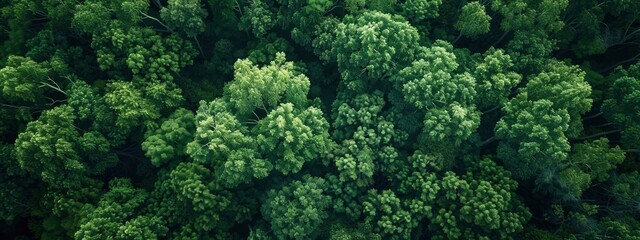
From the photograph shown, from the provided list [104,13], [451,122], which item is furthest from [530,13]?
[104,13]

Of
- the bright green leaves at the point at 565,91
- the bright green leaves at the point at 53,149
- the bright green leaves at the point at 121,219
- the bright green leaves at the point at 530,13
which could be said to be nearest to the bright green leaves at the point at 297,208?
the bright green leaves at the point at 121,219

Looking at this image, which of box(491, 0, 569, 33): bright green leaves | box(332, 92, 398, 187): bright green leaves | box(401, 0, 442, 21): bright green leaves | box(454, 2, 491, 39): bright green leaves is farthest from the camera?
box(401, 0, 442, 21): bright green leaves

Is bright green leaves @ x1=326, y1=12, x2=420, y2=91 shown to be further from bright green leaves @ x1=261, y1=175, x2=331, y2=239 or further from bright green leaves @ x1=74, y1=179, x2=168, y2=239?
bright green leaves @ x1=74, y1=179, x2=168, y2=239

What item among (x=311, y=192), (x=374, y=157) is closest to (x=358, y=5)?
(x=374, y=157)

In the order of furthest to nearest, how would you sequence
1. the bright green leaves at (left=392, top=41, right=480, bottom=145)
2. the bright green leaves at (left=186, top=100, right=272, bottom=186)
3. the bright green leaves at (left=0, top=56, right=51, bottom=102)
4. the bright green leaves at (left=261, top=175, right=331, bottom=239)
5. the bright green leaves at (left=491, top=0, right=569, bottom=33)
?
the bright green leaves at (left=491, top=0, right=569, bottom=33)
the bright green leaves at (left=0, top=56, right=51, bottom=102)
the bright green leaves at (left=392, top=41, right=480, bottom=145)
the bright green leaves at (left=261, top=175, right=331, bottom=239)
the bright green leaves at (left=186, top=100, right=272, bottom=186)

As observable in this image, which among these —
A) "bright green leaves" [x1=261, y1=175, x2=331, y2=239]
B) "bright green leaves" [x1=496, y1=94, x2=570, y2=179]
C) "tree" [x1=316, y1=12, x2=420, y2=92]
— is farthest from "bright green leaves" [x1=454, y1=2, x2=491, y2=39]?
"bright green leaves" [x1=261, y1=175, x2=331, y2=239]

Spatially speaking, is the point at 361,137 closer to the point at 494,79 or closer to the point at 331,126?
the point at 331,126
